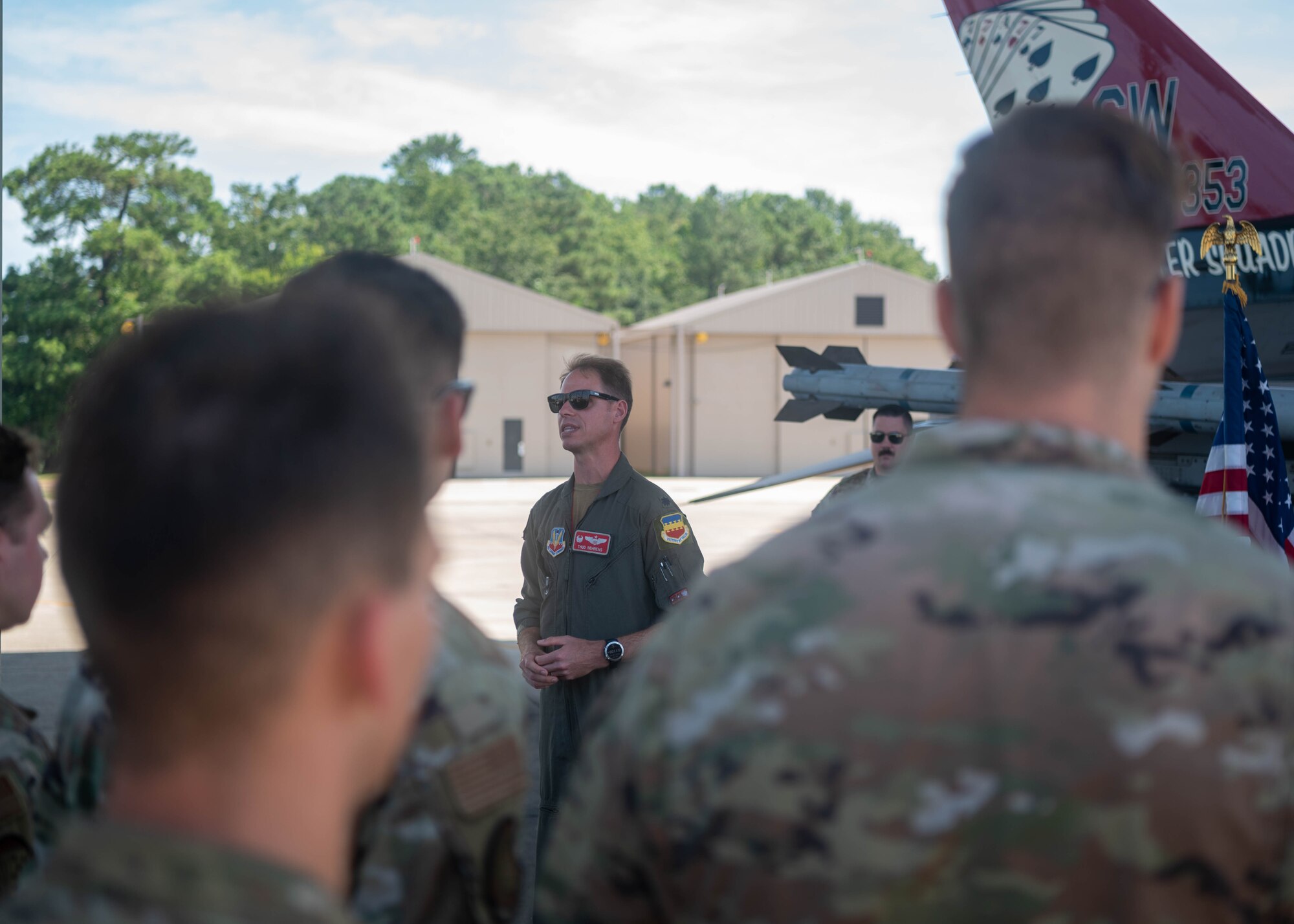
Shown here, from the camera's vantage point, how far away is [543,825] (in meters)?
4.30

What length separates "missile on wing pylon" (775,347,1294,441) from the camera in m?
6.43

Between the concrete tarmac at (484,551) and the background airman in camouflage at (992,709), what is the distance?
0.36 metres

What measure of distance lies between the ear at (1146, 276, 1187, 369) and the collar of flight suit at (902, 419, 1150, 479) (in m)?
0.15

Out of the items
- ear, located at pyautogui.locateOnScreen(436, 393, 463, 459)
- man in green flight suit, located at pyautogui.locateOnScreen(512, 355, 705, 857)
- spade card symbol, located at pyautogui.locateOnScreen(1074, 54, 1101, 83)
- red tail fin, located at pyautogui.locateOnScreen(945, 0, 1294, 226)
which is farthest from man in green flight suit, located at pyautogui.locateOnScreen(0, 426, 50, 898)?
spade card symbol, located at pyautogui.locateOnScreen(1074, 54, 1101, 83)

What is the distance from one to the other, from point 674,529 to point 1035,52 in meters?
6.13

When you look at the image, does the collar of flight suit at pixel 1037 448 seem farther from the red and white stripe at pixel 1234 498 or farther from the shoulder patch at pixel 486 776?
the red and white stripe at pixel 1234 498

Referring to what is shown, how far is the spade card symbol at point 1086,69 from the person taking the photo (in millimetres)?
8234

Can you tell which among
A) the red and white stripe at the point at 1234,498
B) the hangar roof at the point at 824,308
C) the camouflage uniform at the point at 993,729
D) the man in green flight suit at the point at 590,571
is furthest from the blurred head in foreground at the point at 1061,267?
the hangar roof at the point at 824,308

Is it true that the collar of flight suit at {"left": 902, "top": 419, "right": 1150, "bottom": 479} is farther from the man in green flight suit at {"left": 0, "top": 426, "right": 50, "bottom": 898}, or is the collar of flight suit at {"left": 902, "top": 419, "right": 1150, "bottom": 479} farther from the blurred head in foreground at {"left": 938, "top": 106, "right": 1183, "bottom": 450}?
the man in green flight suit at {"left": 0, "top": 426, "right": 50, "bottom": 898}

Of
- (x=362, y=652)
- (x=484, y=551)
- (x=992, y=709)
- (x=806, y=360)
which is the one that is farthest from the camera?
(x=484, y=551)

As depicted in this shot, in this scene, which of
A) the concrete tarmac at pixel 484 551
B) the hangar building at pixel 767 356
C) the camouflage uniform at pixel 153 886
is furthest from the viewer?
the hangar building at pixel 767 356

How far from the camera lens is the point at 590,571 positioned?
432cm

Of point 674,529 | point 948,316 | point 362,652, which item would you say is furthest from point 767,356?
point 362,652

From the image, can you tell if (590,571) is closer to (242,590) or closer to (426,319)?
(426,319)
